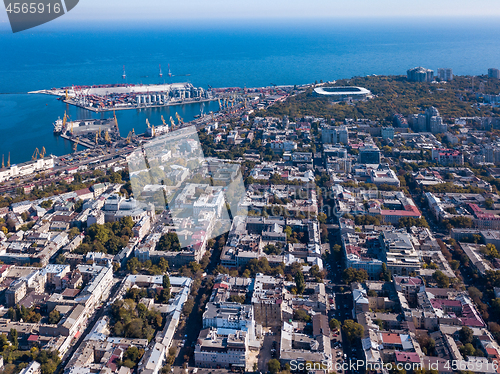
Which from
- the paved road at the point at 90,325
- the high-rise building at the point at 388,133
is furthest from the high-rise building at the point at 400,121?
the paved road at the point at 90,325

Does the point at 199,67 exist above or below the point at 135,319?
above

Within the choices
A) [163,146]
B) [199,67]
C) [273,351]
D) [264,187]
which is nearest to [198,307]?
[273,351]

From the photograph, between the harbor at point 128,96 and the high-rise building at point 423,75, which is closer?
the harbor at point 128,96

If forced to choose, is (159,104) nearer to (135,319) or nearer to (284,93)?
(284,93)

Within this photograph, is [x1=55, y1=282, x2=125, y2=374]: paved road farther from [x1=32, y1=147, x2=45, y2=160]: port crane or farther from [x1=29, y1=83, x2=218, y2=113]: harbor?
[x1=29, y1=83, x2=218, y2=113]: harbor

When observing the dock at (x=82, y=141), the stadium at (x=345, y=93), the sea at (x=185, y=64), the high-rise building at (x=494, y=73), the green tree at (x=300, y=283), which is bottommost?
the green tree at (x=300, y=283)

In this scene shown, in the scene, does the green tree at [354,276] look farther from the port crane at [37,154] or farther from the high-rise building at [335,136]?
the port crane at [37,154]

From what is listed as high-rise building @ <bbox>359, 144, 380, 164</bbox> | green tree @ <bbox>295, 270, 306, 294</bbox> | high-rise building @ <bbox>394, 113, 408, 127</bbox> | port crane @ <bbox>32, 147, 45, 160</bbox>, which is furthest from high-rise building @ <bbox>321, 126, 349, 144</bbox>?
port crane @ <bbox>32, 147, 45, 160</bbox>
